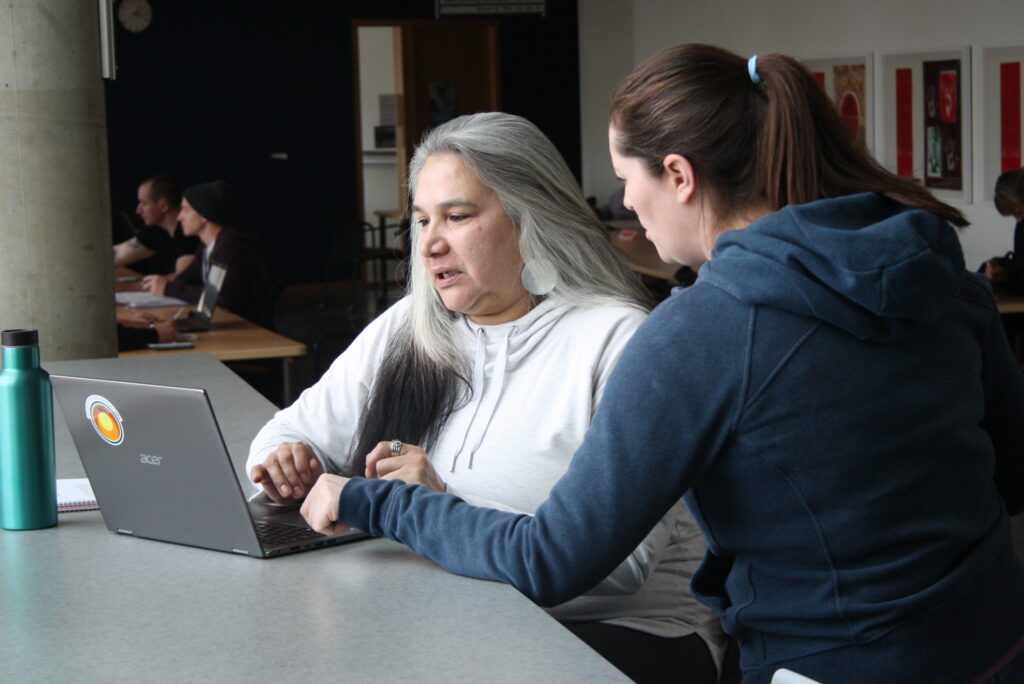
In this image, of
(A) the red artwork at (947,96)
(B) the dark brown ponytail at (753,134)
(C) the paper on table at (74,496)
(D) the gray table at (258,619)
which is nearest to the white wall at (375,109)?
(A) the red artwork at (947,96)

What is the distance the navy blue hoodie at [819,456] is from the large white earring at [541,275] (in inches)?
30.9

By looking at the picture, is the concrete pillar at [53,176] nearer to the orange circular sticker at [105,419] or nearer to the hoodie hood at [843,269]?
the orange circular sticker at [105,419]

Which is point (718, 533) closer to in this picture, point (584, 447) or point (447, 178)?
point (584, 447)

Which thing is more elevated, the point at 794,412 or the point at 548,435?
the point at 794,412

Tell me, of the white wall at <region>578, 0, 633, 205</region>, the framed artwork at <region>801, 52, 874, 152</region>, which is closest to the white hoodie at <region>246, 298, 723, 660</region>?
the framed artwork at <region>801, 52, 874, 152</region>

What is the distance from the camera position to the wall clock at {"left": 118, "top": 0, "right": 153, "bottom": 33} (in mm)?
11430

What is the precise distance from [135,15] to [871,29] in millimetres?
6807

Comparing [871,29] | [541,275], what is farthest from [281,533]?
[871,29]

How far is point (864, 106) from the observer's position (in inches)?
340

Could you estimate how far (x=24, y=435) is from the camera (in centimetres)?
163

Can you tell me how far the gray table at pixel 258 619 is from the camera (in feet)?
3.99

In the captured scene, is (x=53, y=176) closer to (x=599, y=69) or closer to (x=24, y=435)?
(x=24, y=435)

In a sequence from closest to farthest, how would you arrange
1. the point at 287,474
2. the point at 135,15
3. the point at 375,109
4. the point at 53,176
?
the point at 287,474 → the point at 53,176 → the point at 135,15 → the point at 375,109

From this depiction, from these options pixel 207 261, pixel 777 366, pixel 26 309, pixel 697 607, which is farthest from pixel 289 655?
pixel 207 261
